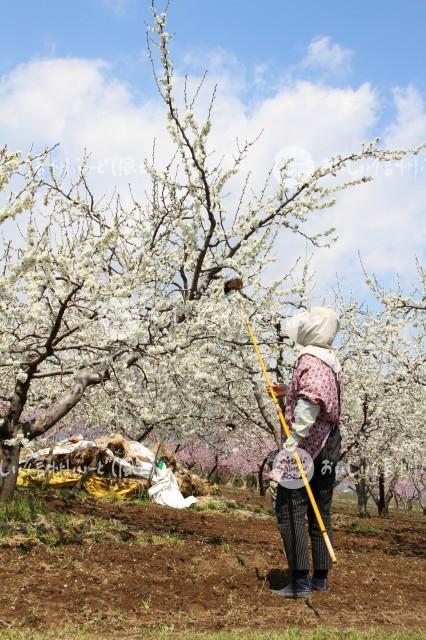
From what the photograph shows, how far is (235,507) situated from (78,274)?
8023 millimetres

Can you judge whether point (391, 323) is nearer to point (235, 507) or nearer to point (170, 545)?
point (235, 507)

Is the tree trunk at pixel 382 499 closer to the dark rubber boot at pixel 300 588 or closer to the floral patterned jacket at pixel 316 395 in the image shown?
the dark rubber boot at pixel 300 588

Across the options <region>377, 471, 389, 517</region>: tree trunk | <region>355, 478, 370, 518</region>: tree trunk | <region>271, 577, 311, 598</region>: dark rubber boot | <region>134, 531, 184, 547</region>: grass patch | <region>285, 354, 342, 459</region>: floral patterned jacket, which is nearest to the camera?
<region>285, 354, 342, 459</region>: floral patterned jacket

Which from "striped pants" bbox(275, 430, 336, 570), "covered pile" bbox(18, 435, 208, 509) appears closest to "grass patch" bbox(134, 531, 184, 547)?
"striped pants" bbox(275, 430, 336, 570)

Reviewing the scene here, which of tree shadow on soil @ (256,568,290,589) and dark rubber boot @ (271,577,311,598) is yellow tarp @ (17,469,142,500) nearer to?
tree shadow on soil @ (256,568,290,589)

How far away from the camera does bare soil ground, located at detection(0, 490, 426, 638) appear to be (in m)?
4.15

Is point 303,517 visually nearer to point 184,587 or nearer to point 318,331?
point 184,587

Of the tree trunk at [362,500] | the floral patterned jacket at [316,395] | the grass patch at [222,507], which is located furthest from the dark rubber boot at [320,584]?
the tree trunk at [362,500]

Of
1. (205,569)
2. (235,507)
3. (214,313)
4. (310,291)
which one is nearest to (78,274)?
Answer: (214,313)

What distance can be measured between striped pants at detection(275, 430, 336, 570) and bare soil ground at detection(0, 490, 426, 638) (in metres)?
0.37

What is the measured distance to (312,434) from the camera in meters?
4.60

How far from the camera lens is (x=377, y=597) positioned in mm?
5227

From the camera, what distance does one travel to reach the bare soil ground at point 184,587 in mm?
4152

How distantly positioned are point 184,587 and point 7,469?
137 inches
